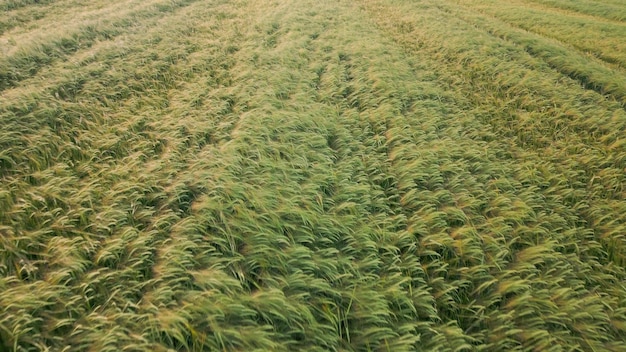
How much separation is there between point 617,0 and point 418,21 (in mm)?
16099

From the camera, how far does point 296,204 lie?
10.8 ft

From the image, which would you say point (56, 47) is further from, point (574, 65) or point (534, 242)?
point (574, 65)

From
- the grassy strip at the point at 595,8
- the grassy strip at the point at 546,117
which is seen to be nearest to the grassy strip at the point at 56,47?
the grassy strip at the point at 546,117

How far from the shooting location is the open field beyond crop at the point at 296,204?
7.52 feet

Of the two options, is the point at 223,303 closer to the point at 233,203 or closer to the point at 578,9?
the point at 233,203

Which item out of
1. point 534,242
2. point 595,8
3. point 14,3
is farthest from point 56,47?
point 595,8

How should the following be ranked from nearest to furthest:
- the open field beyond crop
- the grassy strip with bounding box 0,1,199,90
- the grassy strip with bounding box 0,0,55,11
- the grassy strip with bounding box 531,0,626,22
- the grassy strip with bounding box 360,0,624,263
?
the open field beyond crop, the grassy strip with bounding box 360,0,624,263, the grassy strip with bounding box 0,1,199,90, the grassy strip with bounding box 0,0,55,11, the grassy strip with bounding box 531,0,626,22

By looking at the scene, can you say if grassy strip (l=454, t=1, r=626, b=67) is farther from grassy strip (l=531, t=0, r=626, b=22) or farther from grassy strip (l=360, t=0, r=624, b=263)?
grassy strip (l=360, t=0, r=624, b=263)

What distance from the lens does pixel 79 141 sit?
3930mm

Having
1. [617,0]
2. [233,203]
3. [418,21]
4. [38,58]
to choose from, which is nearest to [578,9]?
[617,0]

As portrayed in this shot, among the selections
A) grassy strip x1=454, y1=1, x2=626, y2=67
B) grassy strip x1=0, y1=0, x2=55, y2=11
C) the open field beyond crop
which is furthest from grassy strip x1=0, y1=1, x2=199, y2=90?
grassy strip x1=454, y1=1, x2=626, y2=67

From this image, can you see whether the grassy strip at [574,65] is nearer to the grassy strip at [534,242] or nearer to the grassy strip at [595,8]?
the grassy strip at [534,242]

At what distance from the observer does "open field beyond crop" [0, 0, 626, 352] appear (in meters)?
2.29

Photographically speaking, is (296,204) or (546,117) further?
(546,117)
